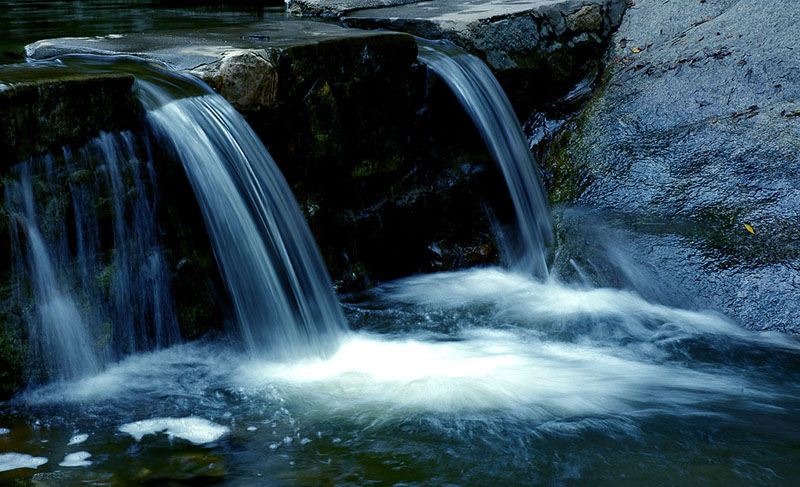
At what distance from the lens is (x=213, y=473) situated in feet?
9.18

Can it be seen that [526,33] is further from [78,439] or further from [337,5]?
[78,439]

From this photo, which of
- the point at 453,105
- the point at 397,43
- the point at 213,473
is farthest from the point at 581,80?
the point at 213,473

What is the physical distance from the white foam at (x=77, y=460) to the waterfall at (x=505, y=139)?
3247 mm

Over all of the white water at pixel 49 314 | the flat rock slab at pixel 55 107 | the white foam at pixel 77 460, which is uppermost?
the flat rock slab at pixel 55 107

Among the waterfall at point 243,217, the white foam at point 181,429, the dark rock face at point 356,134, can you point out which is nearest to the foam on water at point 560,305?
the dark rock face at point 356,134

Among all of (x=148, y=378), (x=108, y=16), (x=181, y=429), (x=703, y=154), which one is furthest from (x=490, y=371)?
(x=108, y=16)

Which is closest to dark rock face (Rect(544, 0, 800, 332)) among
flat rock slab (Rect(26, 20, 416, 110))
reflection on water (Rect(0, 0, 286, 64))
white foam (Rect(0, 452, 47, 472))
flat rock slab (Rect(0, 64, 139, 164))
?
flat rock slab (Rect(26, 20, 416, 110))

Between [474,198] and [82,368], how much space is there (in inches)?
121

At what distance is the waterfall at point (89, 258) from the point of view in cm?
349

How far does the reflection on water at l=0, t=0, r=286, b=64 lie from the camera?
22.6ft

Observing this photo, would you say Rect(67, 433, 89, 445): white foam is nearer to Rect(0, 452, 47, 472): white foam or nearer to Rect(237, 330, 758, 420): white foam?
Rect(0, 452, 47, 472): white foam

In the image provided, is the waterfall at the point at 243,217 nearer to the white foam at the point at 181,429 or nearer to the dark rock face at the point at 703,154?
the white foam at the point at 181,429

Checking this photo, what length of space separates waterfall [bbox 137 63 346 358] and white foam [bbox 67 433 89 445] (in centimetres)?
111

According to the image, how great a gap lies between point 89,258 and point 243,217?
80cm
